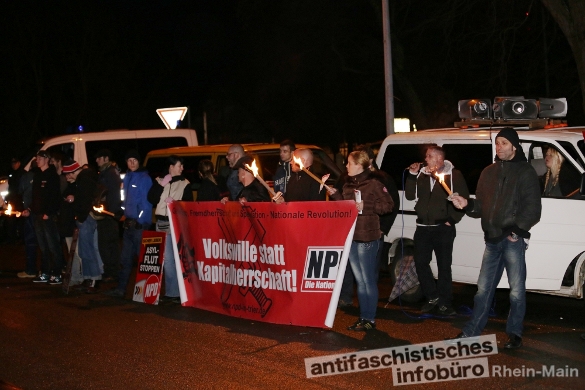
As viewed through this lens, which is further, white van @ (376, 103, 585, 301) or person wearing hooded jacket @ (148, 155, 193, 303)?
person wearing hooded jacket @ (148, 155, 193, 303)

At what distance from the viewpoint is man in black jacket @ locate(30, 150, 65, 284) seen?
41.3 ft

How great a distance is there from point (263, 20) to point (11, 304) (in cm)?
1693

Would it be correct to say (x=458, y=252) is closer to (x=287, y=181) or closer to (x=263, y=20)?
(x=287, y=181)

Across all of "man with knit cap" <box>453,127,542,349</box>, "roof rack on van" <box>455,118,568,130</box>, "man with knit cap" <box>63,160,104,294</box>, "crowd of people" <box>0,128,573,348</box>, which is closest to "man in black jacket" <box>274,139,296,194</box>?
"crowd of people" <box>0,128,573,348</box>

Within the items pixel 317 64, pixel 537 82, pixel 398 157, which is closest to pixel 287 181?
pixel 398 157

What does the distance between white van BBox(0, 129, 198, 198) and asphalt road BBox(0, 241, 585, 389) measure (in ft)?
27.0

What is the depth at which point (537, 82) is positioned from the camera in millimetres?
29312

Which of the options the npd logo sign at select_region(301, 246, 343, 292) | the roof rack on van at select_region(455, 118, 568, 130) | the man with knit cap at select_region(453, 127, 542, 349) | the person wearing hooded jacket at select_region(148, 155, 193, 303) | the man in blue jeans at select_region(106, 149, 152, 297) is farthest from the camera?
the man in blue jeans at select_region(106, 149, 152, 297)

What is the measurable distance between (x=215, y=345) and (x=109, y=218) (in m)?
4.45

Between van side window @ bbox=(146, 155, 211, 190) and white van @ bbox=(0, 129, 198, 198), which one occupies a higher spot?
white van @ bbox=(0, 129, 198, 198)

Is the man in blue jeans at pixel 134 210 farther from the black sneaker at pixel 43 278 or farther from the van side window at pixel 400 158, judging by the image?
the van side window at pixel 400 158

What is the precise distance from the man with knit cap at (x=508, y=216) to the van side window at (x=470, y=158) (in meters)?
1.77

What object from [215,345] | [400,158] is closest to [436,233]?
[400,158]

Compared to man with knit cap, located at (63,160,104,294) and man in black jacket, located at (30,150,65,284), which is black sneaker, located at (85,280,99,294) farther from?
man in black jacket, located at (30,150,65,284)
